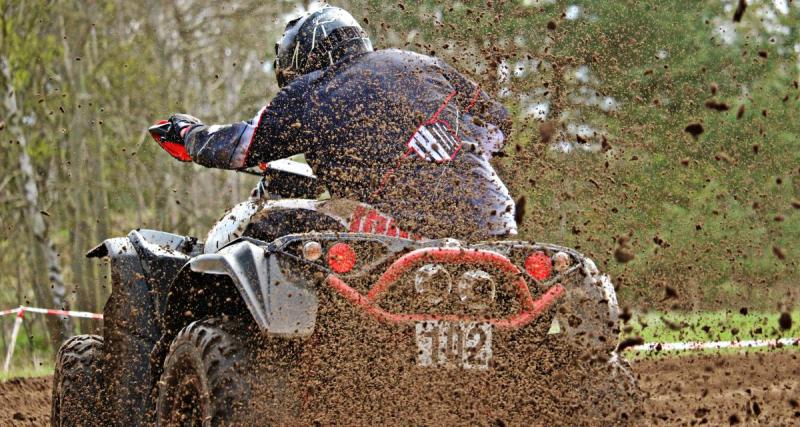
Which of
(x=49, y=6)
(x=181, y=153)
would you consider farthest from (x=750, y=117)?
(x=181, y=153)

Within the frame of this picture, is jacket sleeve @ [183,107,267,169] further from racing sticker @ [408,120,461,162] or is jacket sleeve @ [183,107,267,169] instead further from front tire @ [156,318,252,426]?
front tire @ [156,318,252,426]

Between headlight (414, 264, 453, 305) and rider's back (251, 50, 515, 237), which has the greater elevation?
rider's back (251, 50, 515, 237)

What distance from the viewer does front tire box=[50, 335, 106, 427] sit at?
5.35 metres

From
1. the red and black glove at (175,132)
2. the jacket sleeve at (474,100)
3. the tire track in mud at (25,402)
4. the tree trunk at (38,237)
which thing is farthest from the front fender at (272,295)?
the tree trunk at (38,237)

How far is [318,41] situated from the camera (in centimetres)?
532

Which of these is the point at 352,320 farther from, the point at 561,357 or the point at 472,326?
the point at 561,357

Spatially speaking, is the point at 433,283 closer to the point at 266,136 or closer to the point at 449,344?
the point at 449,344

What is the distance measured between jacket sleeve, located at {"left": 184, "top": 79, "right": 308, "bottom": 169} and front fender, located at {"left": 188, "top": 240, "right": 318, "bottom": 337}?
87 cm

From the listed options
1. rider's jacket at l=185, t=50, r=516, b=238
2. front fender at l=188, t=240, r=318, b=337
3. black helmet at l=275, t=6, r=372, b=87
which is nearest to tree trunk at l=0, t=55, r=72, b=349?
black helmet at l=275, t=6, r=372, b=87

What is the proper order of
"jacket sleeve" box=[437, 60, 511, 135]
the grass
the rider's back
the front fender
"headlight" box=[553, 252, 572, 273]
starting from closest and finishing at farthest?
the front fender < "headlight" box=[553, 252, 572, 273] < the rider's back < "jacket sleeve" box=[437, 60, 511, 135] < the grass

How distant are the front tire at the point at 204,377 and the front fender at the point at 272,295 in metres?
0.20

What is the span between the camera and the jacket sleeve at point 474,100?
5289mm

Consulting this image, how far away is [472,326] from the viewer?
418 centimetres

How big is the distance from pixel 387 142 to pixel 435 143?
207 mm
